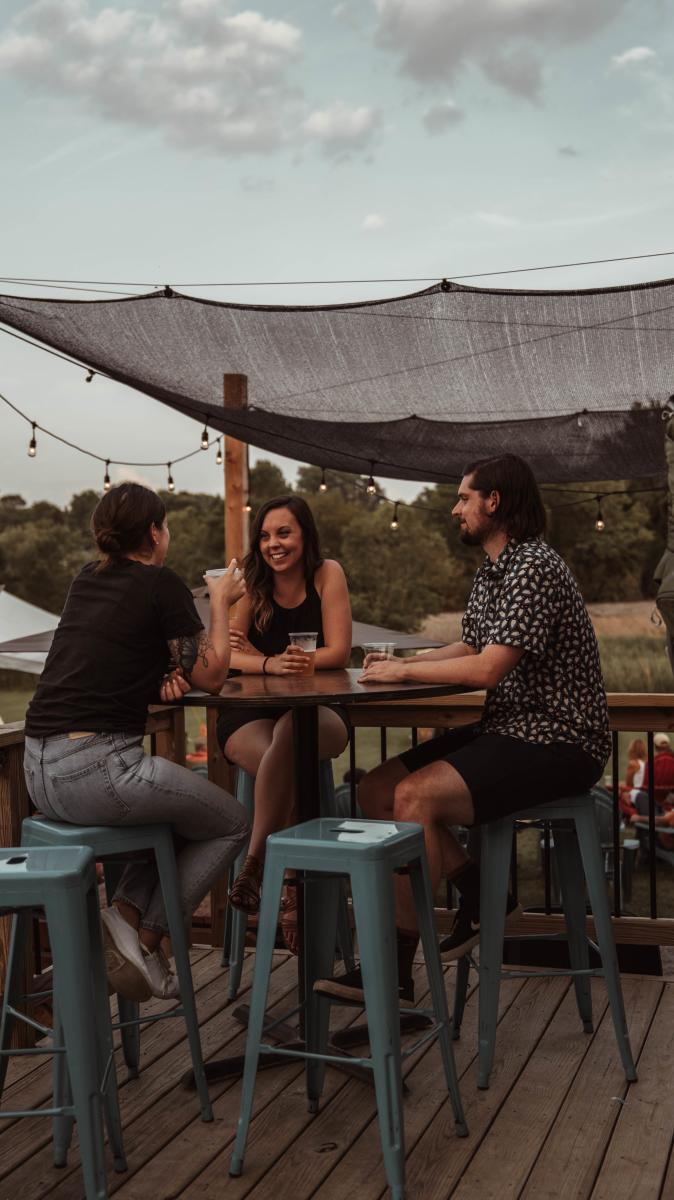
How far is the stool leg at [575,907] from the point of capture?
114 inches

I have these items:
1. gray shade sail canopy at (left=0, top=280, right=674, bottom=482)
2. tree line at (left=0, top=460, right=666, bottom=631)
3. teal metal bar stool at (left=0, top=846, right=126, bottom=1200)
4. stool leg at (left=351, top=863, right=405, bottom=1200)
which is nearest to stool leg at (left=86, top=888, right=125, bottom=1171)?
teal metal bar stool at (left=0, top=846, right=126, bottom=1200)

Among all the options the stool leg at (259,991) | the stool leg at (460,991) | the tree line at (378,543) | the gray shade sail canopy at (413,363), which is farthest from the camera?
the tree line at (378,543)

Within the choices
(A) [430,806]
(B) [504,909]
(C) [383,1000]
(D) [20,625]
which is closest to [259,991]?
(C) [383,1000]

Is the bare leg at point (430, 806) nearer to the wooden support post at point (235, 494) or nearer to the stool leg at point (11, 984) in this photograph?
the stool leg at point (11, 984)

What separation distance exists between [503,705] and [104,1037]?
1.19m

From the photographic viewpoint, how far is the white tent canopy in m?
9.07

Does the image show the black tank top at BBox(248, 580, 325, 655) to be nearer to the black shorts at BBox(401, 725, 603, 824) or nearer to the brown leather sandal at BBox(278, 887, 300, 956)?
the brown leather sandal at BBox(278, 887, 300, 956)

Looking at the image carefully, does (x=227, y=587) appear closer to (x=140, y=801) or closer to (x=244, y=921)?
(x=140, y=801)

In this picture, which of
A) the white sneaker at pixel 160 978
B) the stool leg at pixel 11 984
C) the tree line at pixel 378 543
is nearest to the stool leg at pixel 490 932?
the white sneaker at pixel 160 978

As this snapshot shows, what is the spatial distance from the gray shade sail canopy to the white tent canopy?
13.9 feet

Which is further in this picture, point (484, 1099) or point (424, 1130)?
point (484, 1099)

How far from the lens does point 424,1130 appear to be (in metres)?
2.37

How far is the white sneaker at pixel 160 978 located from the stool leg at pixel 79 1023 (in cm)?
36

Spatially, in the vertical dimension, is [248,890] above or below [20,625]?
below
